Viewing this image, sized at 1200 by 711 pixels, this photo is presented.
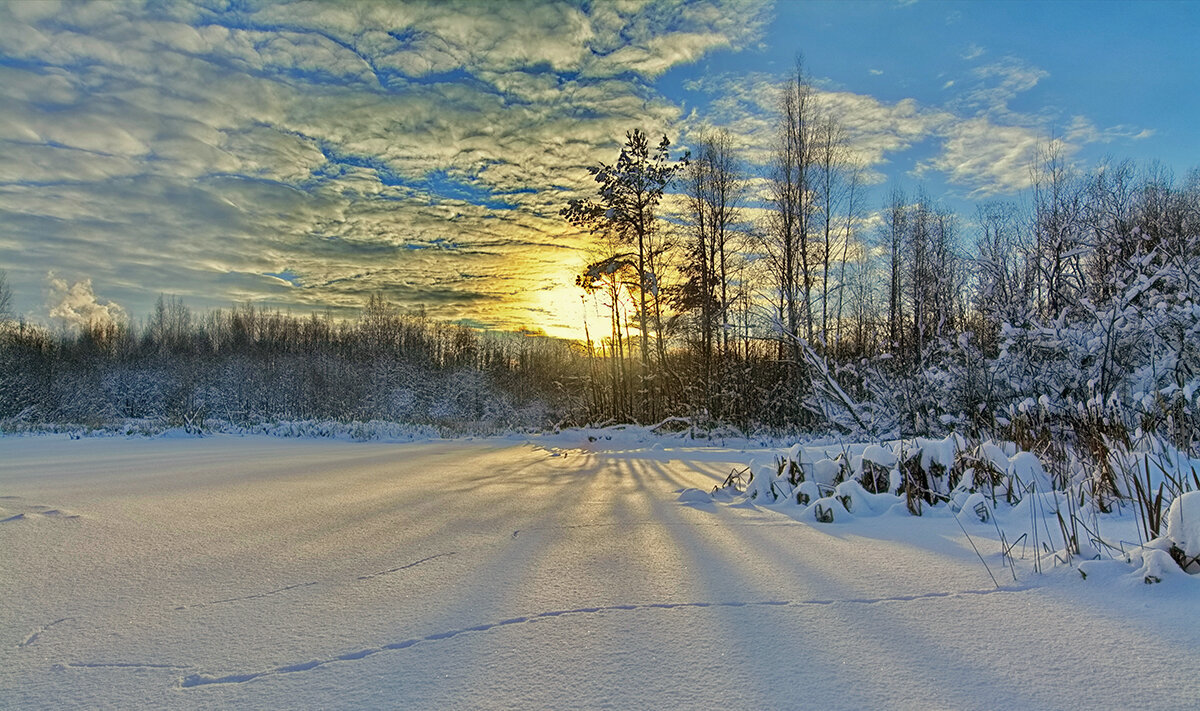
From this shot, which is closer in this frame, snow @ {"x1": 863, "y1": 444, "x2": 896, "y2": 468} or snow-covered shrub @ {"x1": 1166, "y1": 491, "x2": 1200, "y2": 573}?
snow-covered shrub @ {"x1": 1166, "y1": 491, "x2": 1200, "y2": 573}

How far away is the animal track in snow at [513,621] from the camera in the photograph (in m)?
A: 1.30

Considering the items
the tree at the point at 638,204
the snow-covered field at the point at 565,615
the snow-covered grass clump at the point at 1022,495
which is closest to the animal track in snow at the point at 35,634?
the snow-covered field at the point at 565,615

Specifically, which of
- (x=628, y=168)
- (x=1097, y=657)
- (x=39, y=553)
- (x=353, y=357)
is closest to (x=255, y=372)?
(x=353, y=357)

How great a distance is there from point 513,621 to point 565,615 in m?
0.16

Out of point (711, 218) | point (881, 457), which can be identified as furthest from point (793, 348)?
point (881, 457)

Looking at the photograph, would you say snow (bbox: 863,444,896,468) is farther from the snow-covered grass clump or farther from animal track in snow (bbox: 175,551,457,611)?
animal track in snow (bbox: 175,551,457,611)

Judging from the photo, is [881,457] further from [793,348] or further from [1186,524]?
[793,348]

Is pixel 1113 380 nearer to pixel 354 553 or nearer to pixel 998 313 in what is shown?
pixel 998 313

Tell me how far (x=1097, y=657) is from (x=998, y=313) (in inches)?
251

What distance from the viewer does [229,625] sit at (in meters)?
1.60

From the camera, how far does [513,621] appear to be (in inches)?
63.0

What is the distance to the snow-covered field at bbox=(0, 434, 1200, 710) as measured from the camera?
1211 millimetres

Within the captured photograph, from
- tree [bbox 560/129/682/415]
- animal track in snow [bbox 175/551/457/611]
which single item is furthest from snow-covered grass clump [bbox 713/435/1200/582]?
tree [bbox 560/129/682/415]

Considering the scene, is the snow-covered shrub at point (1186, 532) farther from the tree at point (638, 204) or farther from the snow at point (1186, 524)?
the tree at point (638, 204)
